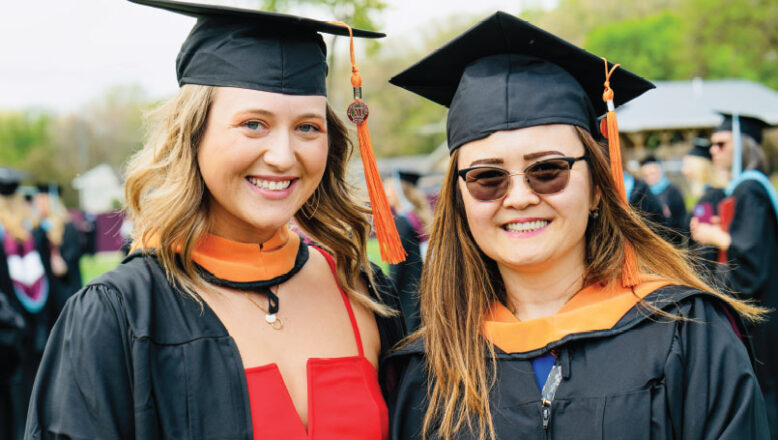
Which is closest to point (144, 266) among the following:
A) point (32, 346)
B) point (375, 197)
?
point (375, 197)

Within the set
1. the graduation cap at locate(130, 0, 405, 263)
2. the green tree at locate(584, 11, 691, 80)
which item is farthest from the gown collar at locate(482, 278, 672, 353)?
the green tree at locate(584, 11, 691, 80)

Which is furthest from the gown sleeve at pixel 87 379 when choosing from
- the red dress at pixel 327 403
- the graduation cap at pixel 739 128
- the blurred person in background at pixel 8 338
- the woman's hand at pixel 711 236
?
the graduation cap at pixel 739 128

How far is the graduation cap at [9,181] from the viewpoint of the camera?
7.45 metres

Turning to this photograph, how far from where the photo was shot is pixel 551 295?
2295 millimetres

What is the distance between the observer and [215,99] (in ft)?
7.13

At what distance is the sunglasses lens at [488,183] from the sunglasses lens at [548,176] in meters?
0.08

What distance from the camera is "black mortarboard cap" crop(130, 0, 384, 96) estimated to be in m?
2.16

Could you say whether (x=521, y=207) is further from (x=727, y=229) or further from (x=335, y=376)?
(x=727, y=229)

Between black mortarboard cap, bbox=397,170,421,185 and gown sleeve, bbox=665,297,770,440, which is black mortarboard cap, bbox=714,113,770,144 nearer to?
black mortarboard cap, bbox=397,170,421,185

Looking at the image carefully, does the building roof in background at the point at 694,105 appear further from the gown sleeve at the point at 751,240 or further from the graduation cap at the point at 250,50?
the graduation cap at the point at 250,50

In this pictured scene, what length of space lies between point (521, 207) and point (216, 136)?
95cm

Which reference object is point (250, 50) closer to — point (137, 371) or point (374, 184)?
point (374, 184)

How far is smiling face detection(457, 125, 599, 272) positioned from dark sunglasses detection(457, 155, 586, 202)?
0.02 metres

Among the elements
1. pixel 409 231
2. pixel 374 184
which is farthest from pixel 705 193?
pixel 374 184
